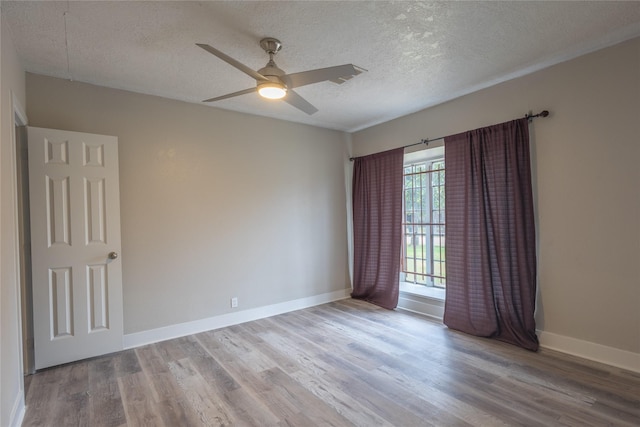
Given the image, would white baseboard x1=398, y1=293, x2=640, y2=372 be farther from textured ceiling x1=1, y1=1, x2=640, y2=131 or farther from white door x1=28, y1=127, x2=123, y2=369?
white door x1=28, y1=127, x2=123, y2=369

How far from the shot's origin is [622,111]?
2.52 metres

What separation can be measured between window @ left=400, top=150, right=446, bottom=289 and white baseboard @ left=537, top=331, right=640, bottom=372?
52.5 inches

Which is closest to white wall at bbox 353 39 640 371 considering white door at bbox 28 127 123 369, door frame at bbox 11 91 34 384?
white door at bbox 28 127 123 369

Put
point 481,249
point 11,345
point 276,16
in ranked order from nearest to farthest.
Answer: point 11,345, point 276,16, point 481,249

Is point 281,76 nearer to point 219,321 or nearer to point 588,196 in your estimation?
point 588,196

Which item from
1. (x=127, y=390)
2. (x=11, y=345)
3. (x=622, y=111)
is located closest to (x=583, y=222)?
(x=622, y=111)

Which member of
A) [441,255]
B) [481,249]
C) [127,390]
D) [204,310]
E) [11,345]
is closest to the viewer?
[11,345]

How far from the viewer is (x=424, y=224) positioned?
14.0ft

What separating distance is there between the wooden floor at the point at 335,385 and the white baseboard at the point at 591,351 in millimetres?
83

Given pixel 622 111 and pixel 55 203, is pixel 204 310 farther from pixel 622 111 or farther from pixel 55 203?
pixel 622 111

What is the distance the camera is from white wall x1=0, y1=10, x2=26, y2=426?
5.93ft

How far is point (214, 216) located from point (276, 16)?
7.62 feet

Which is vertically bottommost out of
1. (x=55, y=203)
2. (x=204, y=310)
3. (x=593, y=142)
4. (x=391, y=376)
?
(x=391, y=376)

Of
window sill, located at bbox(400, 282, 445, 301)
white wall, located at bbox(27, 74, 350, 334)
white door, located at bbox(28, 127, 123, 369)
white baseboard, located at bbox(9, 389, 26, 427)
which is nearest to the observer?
white baseboard, located at bbox(9, 389, 26, 427)
